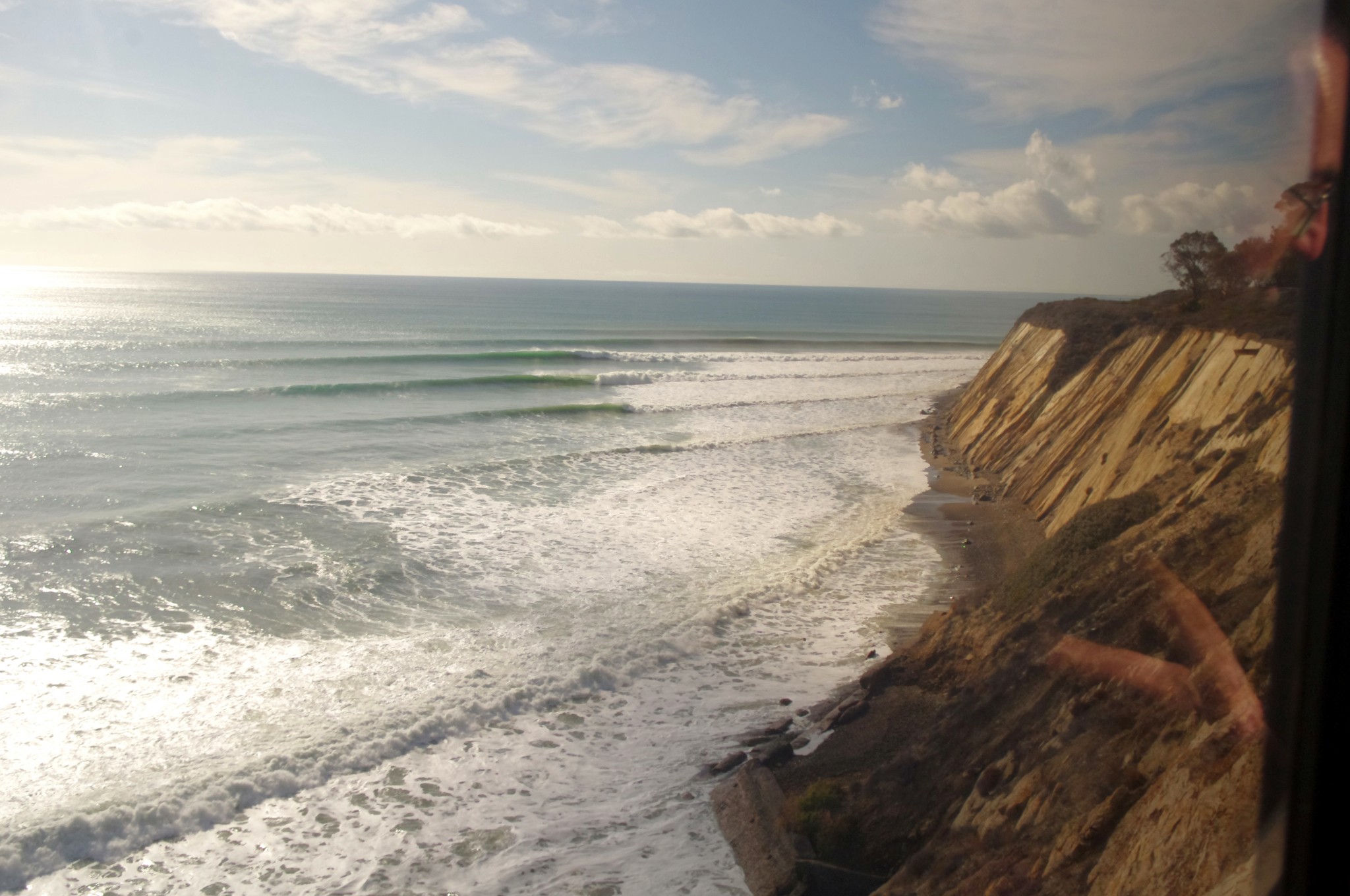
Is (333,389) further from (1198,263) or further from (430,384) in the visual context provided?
(1198,263)

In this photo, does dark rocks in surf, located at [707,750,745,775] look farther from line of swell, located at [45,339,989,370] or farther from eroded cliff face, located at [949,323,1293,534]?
line of swell, located at [45,339,989,370]

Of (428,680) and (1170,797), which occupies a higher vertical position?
(1170,797)

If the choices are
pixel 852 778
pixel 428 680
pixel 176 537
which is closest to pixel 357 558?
pixel 176 537

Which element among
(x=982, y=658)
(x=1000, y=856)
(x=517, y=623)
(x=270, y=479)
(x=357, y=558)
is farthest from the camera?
(x=270, y=479)

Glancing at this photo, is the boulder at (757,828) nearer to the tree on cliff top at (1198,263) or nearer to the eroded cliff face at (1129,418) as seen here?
the eroded cliff face at (1129,418)

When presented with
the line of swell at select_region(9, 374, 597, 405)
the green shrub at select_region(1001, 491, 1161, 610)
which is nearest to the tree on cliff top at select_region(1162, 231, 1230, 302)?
the green shrub at select_region(1001, 491, 1161, 610)

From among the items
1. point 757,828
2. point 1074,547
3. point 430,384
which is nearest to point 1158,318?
point 1074,547

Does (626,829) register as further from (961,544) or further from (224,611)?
(961,544)
